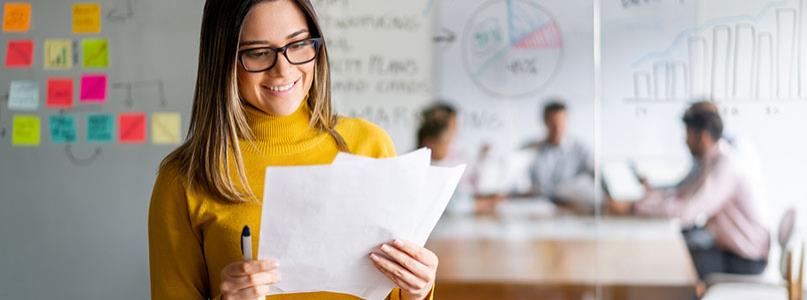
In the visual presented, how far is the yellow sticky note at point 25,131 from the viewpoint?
3.40 meters

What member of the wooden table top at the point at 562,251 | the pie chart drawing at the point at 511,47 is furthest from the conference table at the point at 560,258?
the pie chart drawing at the point at 511,47

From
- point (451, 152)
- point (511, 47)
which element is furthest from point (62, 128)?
point (511, 47)

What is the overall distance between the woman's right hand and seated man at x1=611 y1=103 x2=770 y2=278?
7.82 feet

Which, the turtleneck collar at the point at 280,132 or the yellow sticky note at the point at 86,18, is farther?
the yellow sticky note at the point at 86,18

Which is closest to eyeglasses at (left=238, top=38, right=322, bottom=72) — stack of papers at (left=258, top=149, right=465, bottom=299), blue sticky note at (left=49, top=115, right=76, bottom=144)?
stack of papers at (left=258, top=149, right=465, bottom=299)

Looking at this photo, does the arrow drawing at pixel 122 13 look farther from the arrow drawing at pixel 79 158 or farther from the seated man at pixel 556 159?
the seated man at pixel 556 159

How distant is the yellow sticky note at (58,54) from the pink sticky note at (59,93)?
0.17ft

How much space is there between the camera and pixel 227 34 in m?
1.13

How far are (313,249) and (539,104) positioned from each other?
89.5 inches

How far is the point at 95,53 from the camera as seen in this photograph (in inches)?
133

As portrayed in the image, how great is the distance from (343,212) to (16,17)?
274 centimetres

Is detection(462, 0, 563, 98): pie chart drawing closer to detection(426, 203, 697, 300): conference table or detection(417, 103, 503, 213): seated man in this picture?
detection(417, 103, 503, 213): seated man

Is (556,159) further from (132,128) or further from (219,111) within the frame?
(219,111)

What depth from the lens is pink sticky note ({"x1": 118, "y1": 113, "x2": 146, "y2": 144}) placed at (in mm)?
3355
